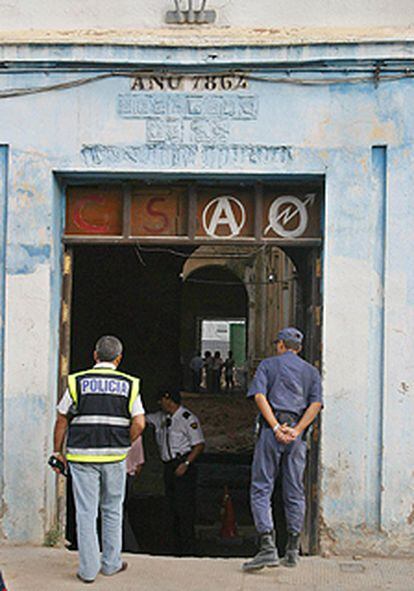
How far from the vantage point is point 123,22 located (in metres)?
8.30

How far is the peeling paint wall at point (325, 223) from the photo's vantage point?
7797 mm

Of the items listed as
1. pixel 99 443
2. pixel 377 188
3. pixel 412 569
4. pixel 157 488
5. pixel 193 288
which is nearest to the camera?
pixel 99 443

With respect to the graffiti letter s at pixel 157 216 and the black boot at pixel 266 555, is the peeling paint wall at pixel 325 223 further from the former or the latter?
the black boot at pixel 266 555

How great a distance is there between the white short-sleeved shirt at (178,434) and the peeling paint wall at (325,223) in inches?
75.5

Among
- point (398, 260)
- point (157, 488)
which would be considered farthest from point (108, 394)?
point (157, 488)

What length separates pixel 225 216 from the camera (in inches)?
328

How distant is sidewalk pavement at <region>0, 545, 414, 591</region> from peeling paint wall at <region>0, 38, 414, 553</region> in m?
0.35

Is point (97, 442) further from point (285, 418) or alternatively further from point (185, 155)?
point (185, 155)

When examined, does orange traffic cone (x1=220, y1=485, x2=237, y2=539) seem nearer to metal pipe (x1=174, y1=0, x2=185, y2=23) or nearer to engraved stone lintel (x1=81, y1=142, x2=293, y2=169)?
engraved stone lintel (x1=81, y1=142, x2=293, y2=169)

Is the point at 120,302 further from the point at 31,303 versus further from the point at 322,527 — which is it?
the point at 322,527

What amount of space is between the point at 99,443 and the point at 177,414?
316cm

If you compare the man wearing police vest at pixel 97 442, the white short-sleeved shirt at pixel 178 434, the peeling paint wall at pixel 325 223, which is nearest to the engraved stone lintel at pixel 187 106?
the peeling paint wall at pixel 325 223

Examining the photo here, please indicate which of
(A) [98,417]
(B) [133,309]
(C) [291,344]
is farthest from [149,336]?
(A) [98,417]

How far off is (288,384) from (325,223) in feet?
4.95
